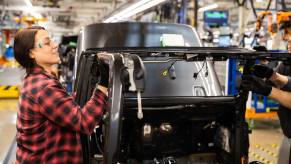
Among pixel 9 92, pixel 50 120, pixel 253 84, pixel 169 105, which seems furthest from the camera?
pixel 9 92

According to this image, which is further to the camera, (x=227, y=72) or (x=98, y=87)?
(x=227, y=72)

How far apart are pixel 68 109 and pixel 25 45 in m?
0.48

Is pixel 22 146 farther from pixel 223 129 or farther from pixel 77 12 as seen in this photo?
pixel 77 12

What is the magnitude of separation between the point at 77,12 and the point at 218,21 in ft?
28.0

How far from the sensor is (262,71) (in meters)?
2.41

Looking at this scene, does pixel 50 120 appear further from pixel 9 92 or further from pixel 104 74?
pixel 9 92

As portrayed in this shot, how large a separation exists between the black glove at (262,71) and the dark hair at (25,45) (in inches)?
55.1

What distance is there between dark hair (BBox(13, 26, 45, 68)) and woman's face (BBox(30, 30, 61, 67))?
23 mm

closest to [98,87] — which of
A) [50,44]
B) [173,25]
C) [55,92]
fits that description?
[55,92]

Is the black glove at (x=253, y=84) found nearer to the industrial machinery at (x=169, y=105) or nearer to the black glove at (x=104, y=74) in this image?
the industrial machinery at (x=169, y=105)

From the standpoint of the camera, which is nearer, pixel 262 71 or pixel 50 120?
pixel 50 120

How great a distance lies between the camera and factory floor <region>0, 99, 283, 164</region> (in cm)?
568

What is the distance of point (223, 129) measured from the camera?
2.91m

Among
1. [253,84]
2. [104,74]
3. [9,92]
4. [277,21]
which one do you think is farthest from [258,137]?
[9,92]
